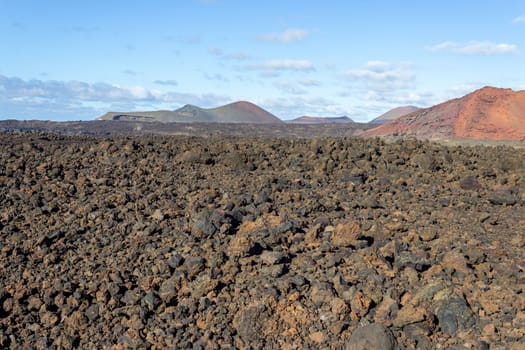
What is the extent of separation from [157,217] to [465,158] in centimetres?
538

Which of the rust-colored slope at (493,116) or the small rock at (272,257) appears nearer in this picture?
the small rock at (272,257)

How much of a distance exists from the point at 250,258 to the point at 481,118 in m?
13.8

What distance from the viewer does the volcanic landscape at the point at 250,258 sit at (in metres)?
3.68

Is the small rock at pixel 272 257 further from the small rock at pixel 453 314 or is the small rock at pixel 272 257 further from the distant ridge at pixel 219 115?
the distant ridge at pixel 219 115

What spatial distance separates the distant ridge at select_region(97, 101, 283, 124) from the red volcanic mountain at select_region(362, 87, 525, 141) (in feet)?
113

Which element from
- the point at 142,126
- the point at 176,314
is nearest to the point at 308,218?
the point at 176,314

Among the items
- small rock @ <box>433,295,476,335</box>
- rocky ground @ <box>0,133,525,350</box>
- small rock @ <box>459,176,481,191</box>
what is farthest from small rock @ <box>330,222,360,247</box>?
small rock @ <box>459,176,481,191</box>

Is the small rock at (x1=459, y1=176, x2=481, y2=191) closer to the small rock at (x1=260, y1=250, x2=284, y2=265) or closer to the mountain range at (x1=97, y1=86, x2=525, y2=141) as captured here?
the small rock at (x1=260, y1=250, x2=284, y2=265)

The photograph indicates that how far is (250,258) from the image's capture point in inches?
174

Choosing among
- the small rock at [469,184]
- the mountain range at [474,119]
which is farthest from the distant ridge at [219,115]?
the small rock at [469,184]

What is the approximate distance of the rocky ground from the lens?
3676 mm

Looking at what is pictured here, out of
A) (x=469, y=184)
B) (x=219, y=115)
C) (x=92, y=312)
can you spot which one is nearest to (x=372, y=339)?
(x=92, y=312)

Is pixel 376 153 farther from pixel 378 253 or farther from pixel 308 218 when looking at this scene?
pixel 378 253

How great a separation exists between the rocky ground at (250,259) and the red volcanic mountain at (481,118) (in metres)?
9.46
